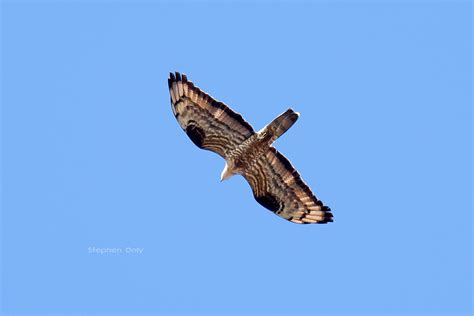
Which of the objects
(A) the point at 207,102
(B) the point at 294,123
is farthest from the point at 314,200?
(A) the point at 207,102

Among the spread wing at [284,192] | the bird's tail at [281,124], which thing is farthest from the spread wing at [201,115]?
the spread wing at [284,192]

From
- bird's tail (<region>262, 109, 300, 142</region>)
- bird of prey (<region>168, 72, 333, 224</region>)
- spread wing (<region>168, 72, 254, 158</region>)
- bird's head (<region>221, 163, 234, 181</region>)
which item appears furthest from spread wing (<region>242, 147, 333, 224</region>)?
spread wing (<region>168, 72, 254, 158</region>)

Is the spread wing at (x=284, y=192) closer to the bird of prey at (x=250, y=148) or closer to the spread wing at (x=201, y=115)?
the bird of prey at (x=250, y=148)

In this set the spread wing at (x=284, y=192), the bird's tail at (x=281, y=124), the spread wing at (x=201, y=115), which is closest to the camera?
the bird's tail at (x=281, y=124)

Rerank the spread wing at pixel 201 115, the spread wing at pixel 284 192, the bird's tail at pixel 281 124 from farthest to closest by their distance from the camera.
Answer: the spread wing at pixel 284 192 < the spread wing at pixel 201 115 < the bird's tail at pixel 281 124

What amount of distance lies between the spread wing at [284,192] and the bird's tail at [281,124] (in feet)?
2.59

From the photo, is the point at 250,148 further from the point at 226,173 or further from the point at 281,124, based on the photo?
the point at 281,124

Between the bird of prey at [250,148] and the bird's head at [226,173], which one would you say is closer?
the bird of prey at [250,148]

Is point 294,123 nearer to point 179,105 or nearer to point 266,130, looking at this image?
point 266,130

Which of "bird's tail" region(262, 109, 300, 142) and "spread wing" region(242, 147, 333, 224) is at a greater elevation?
"bird's tail" region(262, 109, 300, 142)

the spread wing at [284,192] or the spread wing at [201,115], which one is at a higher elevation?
the spread wing at [201,115]

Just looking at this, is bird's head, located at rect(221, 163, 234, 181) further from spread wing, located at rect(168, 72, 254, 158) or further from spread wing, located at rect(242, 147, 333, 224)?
spread wing, located at rect(168, 72, 254, 158)

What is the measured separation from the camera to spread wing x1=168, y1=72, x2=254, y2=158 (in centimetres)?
2230

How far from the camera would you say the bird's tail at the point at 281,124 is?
22.0 m
